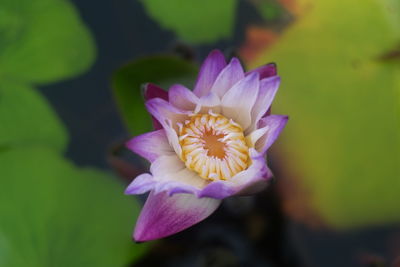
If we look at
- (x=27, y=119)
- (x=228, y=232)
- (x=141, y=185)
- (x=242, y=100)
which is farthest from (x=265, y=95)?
(x=27, y=119)

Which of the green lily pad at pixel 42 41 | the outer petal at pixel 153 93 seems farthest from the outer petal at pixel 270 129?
the green lily pad at pixel 42 41

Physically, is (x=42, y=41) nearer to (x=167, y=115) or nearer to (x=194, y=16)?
(x=194, y=16)

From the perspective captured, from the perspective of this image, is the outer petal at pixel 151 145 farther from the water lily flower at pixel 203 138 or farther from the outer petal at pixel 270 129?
the outer petal at pixel 270 129

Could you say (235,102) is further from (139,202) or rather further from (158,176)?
(139,202)

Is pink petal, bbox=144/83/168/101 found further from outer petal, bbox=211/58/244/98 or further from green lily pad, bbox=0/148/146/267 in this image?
green lily pad, bbox=0/148/146/267

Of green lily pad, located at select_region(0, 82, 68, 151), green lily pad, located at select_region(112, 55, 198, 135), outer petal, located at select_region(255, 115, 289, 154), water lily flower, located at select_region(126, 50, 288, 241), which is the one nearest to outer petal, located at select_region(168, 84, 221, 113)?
water lily flower, located at select_region(126, 50, 288, 241)

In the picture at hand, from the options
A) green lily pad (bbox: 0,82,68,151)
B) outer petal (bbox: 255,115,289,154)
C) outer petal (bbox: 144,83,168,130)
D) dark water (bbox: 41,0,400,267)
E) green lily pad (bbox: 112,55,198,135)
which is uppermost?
outer petal (bbox: 144,83,168,130)
